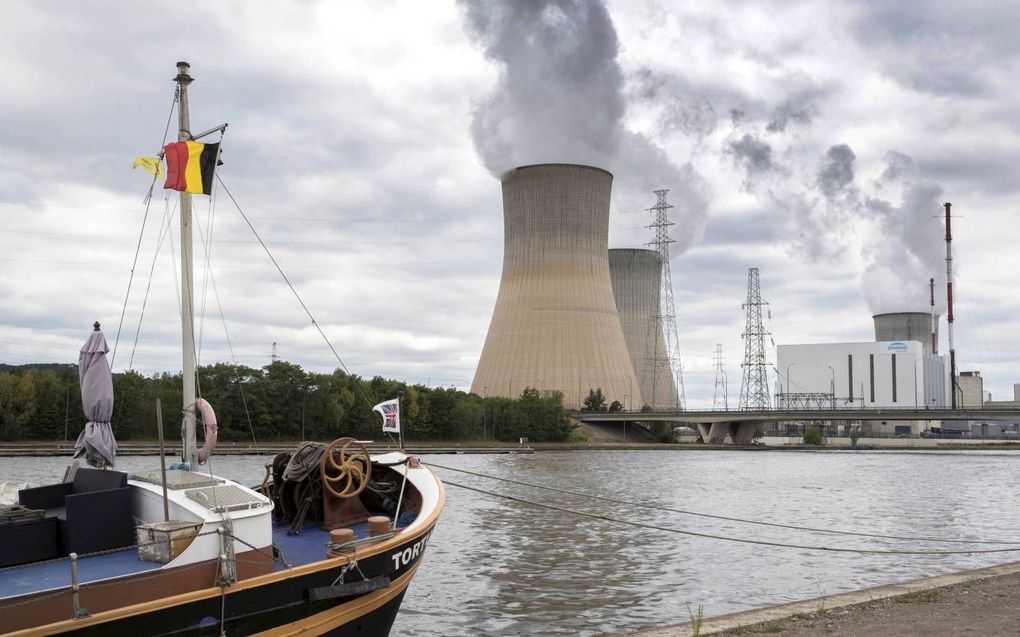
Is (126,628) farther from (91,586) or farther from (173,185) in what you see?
(173,185)

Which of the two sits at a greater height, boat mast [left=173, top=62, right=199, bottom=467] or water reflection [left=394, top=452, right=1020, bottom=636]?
boat mast [left=173, top=62, right=199, bottom=467]

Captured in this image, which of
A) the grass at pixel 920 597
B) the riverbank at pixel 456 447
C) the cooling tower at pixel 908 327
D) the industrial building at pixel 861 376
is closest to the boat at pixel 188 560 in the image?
the grass at pixel 920 597

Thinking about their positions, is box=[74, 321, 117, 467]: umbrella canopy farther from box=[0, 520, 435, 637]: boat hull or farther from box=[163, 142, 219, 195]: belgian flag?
box=[163, 142, 219, 195]: belgian flag

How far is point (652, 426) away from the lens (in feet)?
370

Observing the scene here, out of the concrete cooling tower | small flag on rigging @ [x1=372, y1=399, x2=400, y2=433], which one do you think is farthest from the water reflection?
the concrete cooling tower

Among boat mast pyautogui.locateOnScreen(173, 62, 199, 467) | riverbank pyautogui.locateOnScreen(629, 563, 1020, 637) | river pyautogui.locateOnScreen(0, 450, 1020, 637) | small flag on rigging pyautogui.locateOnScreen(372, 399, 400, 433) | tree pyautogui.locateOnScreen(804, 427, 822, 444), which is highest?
boat mast pyautogui.locateOnScreen(173, 62, 199, 467)

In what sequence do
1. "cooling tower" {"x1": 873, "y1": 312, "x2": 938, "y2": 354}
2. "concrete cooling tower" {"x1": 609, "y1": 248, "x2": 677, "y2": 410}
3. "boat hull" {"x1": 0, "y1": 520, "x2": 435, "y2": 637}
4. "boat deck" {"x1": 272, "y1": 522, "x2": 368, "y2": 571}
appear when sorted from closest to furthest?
1. "boat hull" {"x1": 0, "y1": 520, "x2": 435, "y2": 637}
2. "boat deck" {"x1": 272, "y1": 522, "x2": 368, "y2": 571}
3. "concrete cooling tower" {"x1": 609, "y1": 248, "x2": 677, "y2": 410}
4. "cooling tower" {"x1": 873, "y1": 312, "x2": 938, "y2": 354}

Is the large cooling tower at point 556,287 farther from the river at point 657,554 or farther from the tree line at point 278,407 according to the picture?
the river at point 657,554

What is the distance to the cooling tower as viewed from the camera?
489 feet

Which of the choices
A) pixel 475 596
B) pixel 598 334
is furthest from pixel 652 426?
pixel 475 596

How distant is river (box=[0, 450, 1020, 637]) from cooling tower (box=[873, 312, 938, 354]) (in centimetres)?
11300

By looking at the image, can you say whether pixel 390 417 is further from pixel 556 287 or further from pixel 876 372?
→ pixel 876 372

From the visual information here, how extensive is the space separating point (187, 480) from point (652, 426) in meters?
105

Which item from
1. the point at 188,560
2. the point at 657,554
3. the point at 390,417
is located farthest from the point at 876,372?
the point at 188,560
